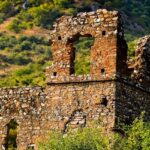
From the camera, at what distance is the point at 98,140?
840 inches

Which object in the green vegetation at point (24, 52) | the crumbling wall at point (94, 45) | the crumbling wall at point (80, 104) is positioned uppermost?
the crumbling wall at point (94, 45)

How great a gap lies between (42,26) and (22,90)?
75956 mm

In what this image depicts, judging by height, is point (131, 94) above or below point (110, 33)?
below

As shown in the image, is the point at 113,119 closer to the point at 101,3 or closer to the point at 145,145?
the point at 145,145

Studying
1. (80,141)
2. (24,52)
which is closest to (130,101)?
(80,141)

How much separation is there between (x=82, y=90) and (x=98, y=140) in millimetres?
2084

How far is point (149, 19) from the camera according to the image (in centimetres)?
11106

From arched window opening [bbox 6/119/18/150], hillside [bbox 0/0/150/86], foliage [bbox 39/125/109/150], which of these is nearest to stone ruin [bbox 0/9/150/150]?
arched window opening [bbox 6/119/18/150]

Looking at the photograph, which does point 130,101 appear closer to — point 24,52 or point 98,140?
point 98,140

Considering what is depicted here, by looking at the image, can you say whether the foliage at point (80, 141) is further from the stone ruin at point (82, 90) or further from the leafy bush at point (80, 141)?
the stone ruin at point (82, 90)

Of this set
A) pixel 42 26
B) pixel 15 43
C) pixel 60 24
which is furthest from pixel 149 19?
pixel 60 24

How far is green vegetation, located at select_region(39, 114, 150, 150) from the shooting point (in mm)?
21281

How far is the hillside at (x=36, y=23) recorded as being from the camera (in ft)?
282

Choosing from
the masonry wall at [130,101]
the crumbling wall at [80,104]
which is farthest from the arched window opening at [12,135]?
the masonry wall at [130,101]
